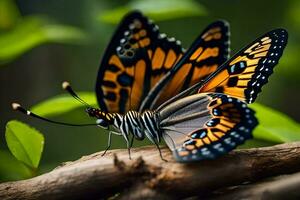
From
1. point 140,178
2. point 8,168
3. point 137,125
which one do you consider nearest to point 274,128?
point 137,125

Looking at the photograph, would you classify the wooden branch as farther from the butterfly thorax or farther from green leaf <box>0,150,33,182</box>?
green leaf <box>0,150,33,182</box>

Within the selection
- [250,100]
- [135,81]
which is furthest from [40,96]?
[250,100]

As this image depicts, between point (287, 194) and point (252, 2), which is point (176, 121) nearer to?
point (287, 194)

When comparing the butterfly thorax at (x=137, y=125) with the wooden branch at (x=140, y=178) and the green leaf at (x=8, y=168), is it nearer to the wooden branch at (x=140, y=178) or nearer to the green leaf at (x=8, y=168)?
the wooden branch at (x=140, y=178)

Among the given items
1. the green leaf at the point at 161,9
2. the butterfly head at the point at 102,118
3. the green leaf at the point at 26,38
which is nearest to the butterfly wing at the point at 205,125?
the butterfly head at the point at 102,118

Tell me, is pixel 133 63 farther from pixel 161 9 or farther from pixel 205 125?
pixel 161 9
